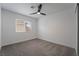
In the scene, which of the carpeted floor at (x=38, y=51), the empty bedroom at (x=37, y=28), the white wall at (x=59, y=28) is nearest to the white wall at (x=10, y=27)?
the empty bedroom at (x=37, y=28)

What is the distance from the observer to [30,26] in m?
3.27

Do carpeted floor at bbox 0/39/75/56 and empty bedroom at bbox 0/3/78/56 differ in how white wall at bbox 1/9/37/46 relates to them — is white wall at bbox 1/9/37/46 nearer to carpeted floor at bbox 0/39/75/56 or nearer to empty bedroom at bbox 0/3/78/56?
empty bedroom at bbox 0/3/78/56

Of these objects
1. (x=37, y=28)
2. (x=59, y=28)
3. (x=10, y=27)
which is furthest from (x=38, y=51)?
(x=10, y=27)

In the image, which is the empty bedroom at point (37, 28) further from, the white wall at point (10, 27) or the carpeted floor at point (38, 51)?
the carpeted floor at point (38, 51)

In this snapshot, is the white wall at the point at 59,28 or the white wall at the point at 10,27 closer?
the white wall at the point at 59,28

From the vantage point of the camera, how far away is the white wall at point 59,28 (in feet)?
9.28

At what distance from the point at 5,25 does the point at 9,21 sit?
1.07 ft

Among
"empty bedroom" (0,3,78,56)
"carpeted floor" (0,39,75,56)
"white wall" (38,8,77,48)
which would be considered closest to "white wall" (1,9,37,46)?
"empty bedroom" (0,3,78,56)

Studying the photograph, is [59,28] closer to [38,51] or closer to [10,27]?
[38,51]

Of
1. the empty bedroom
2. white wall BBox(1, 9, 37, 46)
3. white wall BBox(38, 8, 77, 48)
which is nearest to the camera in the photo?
white wall BBox(38, 8, 77, 48)

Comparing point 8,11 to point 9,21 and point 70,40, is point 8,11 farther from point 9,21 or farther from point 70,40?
point 70,40

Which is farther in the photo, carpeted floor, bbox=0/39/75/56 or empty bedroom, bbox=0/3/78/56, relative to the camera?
empty bedroom, bbox=0/3/78/56

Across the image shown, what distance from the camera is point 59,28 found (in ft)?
10.9

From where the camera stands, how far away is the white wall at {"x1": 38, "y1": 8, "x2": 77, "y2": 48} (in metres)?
2.83
